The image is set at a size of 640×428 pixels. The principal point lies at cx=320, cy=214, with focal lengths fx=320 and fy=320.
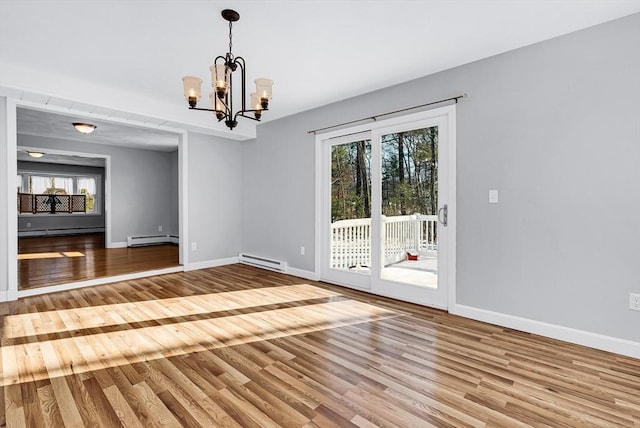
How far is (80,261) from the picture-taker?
18.8ft

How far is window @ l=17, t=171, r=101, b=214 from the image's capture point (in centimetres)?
1008

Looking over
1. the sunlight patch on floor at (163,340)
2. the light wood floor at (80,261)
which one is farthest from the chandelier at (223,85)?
the light wood floor at (80,261)

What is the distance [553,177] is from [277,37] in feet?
8.61

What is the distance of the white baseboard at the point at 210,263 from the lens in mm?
5352

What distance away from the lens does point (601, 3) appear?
2260 millimetres

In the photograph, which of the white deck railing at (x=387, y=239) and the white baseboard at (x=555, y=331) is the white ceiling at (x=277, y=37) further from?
the white baseboard at (x=555, y=331)

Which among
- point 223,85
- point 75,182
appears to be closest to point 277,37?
point 223,85

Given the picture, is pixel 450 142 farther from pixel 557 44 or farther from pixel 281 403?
pixel 281 403

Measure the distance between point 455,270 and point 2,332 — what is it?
416cm

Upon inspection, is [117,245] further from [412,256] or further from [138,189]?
[412,256]

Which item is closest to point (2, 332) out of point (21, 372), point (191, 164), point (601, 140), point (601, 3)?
point (21, 372)

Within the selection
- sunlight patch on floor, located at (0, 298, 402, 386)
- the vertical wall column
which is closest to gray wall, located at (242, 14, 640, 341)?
sunlight patch on floor, located at (0, 298, 402, 386)

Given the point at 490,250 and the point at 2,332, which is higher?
the point at 490,250

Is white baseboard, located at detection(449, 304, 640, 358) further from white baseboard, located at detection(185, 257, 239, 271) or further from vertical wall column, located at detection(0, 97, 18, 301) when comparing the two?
vertical wall column, located at detection(0, 97, 18, 301)
